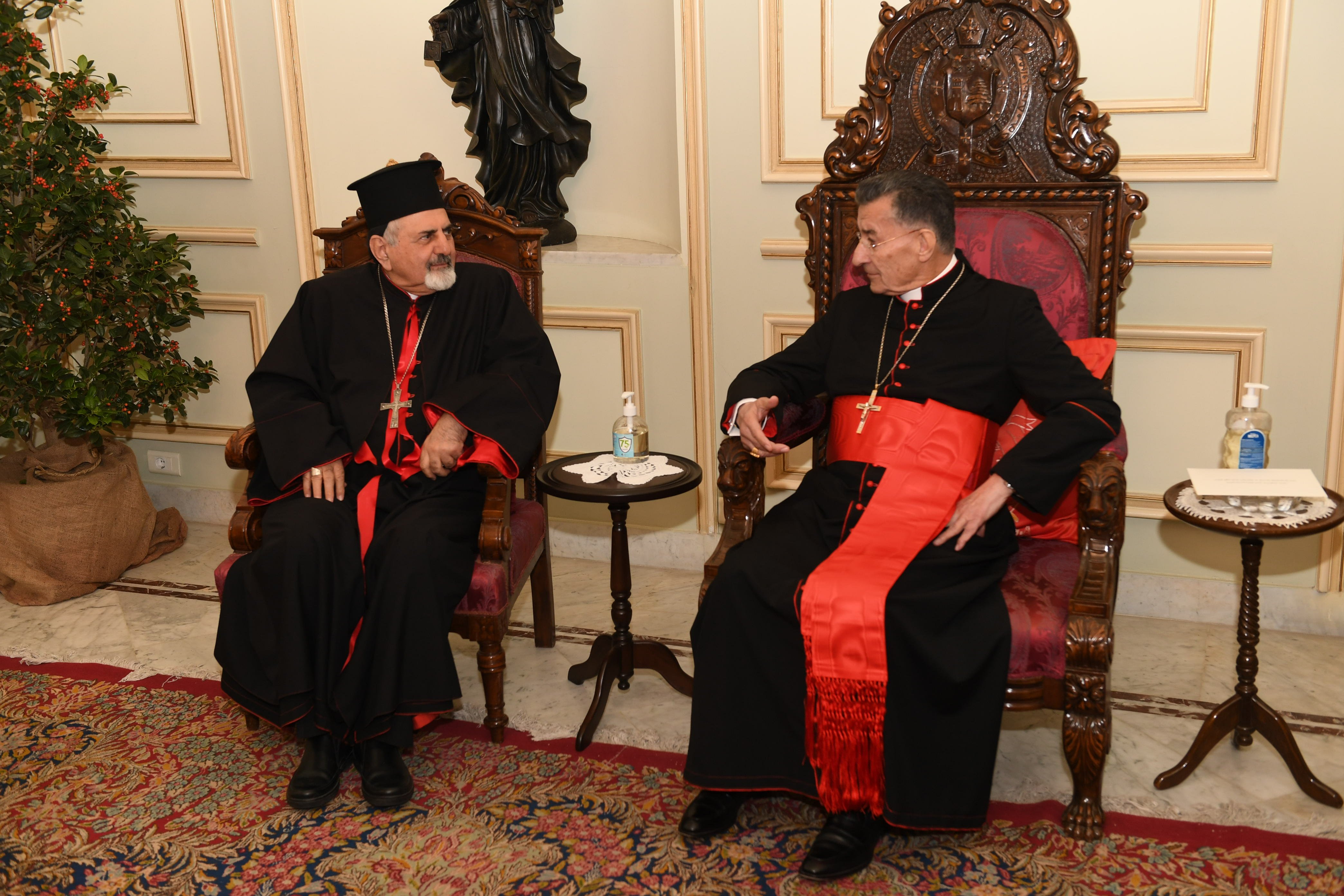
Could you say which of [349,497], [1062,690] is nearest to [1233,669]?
[1062,690]

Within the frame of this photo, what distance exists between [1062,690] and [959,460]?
0.63 metres

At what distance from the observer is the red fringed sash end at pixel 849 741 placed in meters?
2.56

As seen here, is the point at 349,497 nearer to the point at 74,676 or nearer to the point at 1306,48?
the point at 74,676

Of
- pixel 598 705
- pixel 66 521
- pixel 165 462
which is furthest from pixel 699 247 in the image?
pixel 165 462

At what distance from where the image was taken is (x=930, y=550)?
2756 millimetres

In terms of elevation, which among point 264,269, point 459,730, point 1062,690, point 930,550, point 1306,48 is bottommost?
point 459,730

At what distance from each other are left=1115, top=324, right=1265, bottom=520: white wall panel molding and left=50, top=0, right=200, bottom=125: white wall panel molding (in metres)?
3.65

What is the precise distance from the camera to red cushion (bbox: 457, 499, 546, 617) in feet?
10.0

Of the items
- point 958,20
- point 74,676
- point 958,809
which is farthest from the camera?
point 74,676

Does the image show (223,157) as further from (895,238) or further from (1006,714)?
(1006,714)

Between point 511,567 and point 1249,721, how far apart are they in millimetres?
1964

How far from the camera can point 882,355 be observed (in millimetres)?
3051

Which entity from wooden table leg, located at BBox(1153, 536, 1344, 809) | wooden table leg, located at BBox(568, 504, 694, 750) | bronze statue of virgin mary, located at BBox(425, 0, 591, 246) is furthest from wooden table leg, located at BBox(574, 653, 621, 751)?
bronze statue of virgin mary, located at BBox(425, 0, 591, 246)

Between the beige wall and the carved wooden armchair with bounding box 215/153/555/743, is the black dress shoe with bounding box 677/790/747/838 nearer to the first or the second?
the carved wooden armchair with bounding box 215/153/555/743
